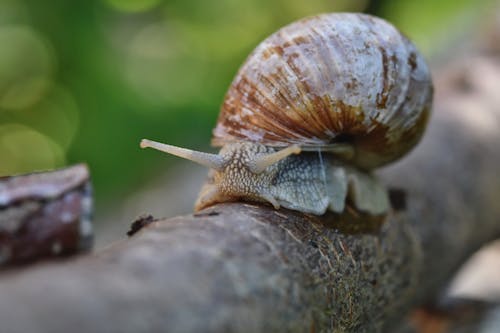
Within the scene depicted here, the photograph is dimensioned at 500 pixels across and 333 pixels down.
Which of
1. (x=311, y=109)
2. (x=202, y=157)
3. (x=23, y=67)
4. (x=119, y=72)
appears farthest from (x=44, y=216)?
(x=23, y=67)

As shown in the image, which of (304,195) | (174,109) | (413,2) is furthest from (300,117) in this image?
(413,2)

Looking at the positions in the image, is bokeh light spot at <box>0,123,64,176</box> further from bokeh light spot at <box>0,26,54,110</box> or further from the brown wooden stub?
the brown wooden stub

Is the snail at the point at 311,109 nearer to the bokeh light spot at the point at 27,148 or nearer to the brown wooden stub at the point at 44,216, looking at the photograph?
the brown wooden stub at the point at 44,216

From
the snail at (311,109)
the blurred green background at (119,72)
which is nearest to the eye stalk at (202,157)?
the snail at (311,109)

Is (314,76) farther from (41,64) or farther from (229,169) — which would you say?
(41,64)

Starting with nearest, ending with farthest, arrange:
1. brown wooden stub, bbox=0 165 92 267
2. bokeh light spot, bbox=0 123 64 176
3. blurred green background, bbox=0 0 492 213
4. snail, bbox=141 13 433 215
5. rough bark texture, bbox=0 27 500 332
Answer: rough bark texture, bbox=0 27 500 332 → brown wooden stub, bbox=0 165 92 267 → snail, bbox=141 13 433 215 → blurred green background, bbox=0 0 492 213 → bokeh light spot, bbox=0 123 64 176

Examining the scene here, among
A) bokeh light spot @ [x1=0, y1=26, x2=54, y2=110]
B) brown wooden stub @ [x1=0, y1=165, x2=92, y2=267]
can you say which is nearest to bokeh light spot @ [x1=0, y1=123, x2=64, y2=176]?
bokeh light spot @ [x1=0, y1=26, x2=54, y2=110]

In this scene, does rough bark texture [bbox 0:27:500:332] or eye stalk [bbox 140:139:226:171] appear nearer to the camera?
rough bark texture [bbox 0:27:500:332]
